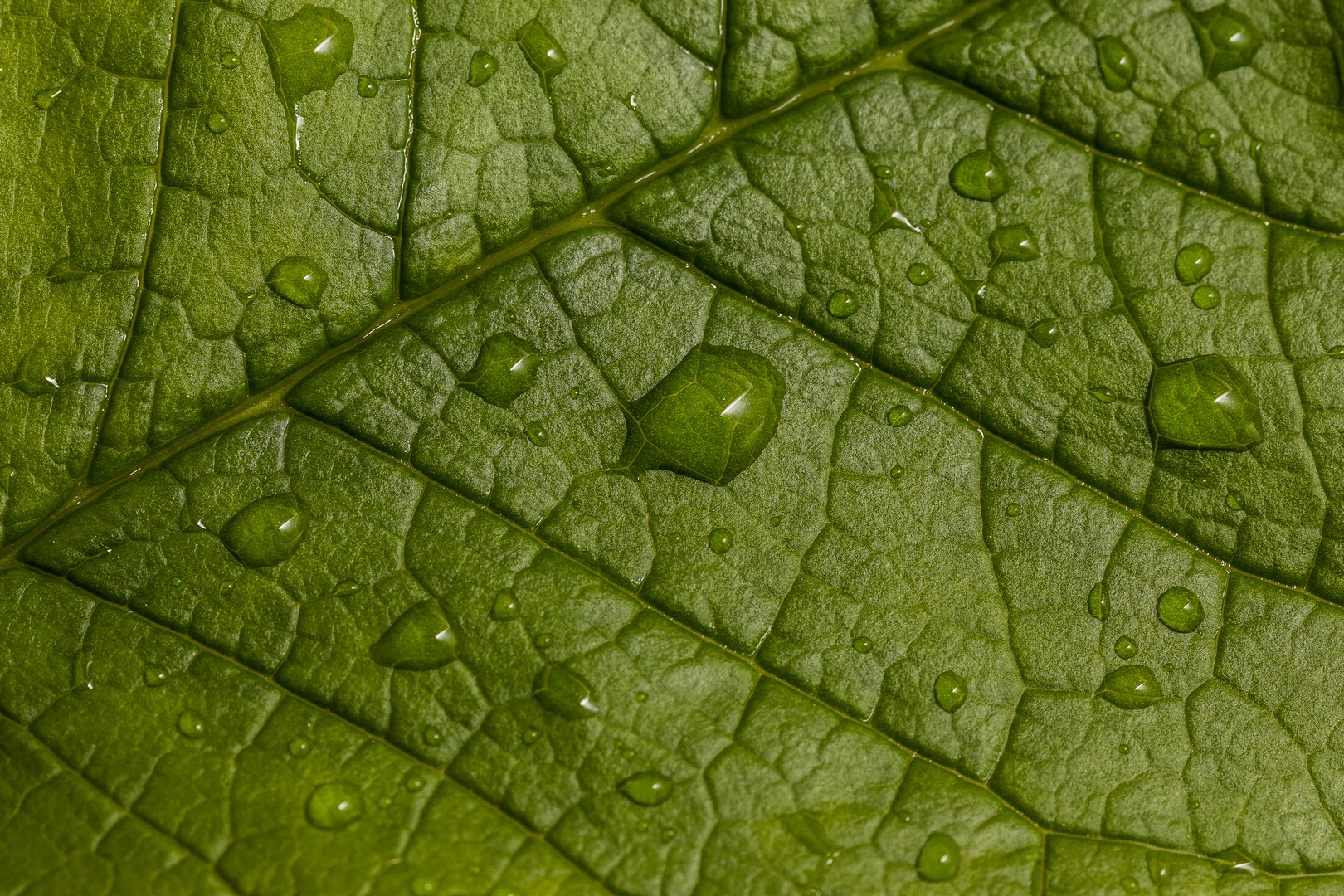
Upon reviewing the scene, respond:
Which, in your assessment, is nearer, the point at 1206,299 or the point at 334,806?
the point at 334,806

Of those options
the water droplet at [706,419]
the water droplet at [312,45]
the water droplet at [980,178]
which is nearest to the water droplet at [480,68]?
the water droplet at [312,45]

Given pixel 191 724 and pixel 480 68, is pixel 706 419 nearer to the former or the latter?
pixel 480 68

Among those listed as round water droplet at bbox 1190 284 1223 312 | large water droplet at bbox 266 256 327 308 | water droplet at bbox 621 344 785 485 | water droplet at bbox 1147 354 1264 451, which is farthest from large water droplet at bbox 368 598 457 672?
round water droplet at bbox 1190 284 1223 312

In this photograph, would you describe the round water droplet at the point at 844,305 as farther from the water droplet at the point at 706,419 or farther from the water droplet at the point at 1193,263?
the water droplet at the point at 1193,263

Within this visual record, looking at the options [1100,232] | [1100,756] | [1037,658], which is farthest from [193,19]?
[1100,756]

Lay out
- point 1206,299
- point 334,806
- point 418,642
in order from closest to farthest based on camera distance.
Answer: point 334,806
point 418,642
point 1206,299

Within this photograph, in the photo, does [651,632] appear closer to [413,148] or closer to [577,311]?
[577,311]

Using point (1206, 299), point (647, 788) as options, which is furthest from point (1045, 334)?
point (647, 788)
